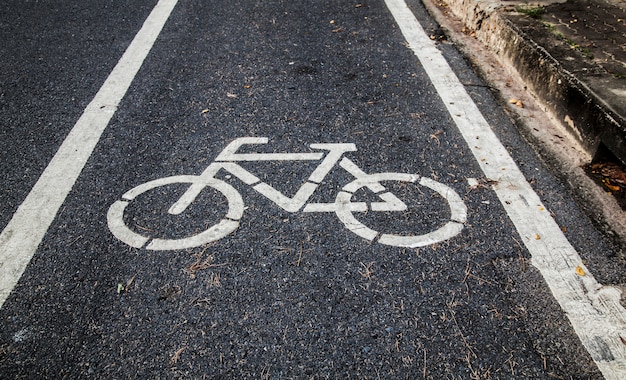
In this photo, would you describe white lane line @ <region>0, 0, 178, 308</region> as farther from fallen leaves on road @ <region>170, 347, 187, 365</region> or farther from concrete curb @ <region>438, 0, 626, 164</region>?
concrete curb @ <region>438, 0, 626, 164</region>

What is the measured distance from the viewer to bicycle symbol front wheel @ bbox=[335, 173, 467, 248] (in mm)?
2717

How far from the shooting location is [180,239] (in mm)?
2721

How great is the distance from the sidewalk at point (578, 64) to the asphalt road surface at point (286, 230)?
36 cm

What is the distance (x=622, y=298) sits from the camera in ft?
7.73

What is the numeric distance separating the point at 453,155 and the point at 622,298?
1386 mm

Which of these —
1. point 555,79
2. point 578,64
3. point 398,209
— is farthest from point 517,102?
point 398,209

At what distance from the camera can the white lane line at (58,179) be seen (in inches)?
103

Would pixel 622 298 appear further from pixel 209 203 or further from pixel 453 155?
pixel 209 203

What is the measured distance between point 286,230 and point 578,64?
2.62m

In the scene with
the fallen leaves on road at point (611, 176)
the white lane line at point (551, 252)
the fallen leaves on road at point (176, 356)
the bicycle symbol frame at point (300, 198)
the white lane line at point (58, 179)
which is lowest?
the white lane line at point (58, 179)

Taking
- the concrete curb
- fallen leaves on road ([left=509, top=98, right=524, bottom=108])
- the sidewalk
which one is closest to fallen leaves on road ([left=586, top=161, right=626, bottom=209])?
the sidewalk

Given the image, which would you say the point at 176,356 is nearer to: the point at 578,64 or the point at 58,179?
the point at 58,179

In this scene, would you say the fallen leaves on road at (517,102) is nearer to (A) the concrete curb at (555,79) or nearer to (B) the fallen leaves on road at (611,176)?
(A) the concrete curb at (555,79)

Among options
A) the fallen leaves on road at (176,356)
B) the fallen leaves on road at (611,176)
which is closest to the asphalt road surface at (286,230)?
the fallen leaves on road at (176,356)
